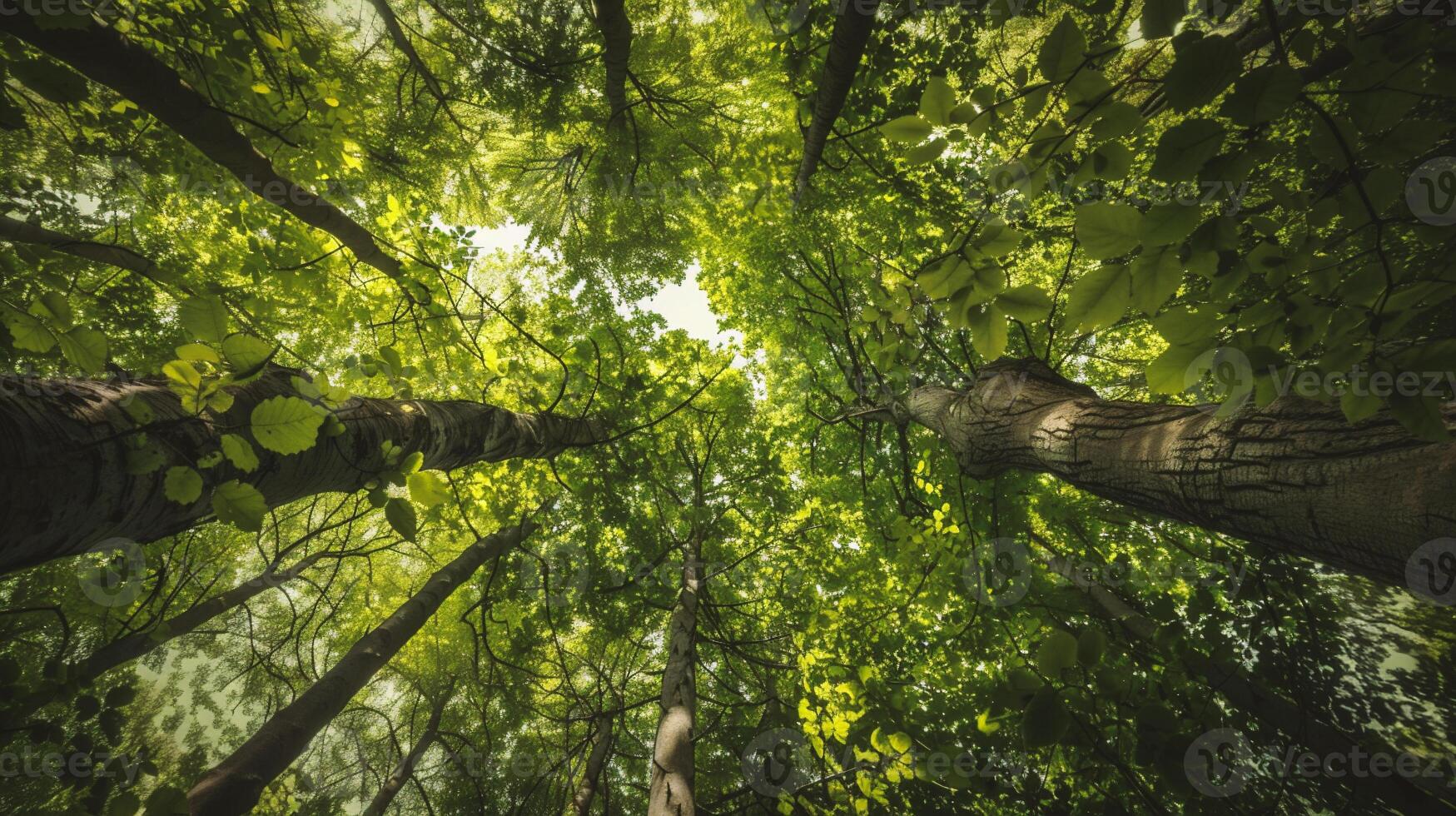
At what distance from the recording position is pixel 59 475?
85 cm

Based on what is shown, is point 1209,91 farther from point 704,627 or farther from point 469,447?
point 704,627

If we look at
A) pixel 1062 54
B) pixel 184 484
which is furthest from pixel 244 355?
pixel 1062 54

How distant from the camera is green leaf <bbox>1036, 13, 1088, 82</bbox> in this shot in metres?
0.81

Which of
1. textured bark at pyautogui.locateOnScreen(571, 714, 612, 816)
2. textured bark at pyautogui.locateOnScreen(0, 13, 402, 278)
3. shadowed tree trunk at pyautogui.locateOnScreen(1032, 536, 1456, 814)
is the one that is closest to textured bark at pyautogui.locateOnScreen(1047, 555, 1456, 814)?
shadowed tree trunk at pyautogui.locateOnScreen(1032, 536, 1456, 814)

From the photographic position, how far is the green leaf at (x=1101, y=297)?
878mm

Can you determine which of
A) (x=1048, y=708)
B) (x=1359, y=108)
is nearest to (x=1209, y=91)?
(x=1359, y=108)

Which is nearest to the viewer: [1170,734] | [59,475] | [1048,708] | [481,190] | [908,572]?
[59,475]

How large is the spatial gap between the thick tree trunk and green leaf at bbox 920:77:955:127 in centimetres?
295

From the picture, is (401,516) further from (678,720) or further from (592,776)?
(592,776)

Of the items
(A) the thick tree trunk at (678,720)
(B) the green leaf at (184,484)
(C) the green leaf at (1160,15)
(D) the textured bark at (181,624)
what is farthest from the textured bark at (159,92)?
(A) the thick tree trunk at (678,720)

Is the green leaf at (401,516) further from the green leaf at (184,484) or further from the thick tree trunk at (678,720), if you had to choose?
the thick tree trunk at (678,720)

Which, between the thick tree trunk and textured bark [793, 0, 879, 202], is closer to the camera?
textured bark [793, 0, 879, 202]

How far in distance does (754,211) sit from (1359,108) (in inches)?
160

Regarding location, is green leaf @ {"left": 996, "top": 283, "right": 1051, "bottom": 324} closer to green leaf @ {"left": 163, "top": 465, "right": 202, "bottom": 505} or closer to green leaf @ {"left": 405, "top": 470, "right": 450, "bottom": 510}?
green leaf @ {"left": 405, "top": 470, "right": 450, "bottom": 510}
